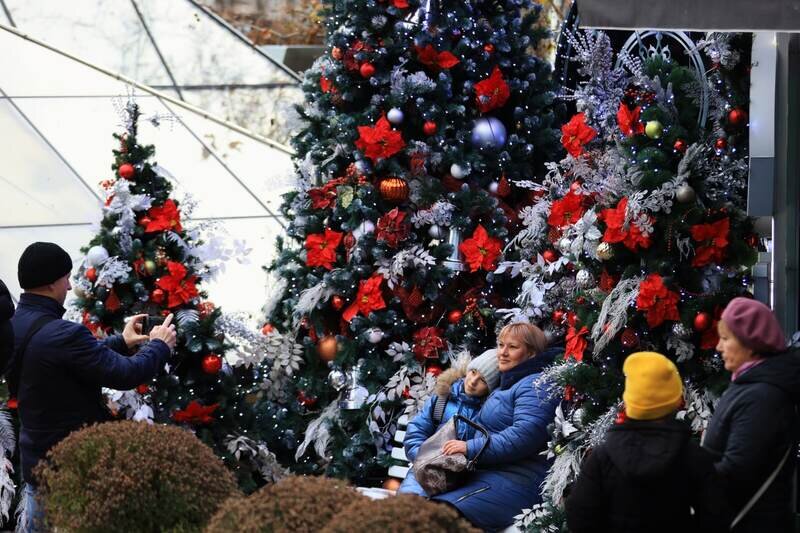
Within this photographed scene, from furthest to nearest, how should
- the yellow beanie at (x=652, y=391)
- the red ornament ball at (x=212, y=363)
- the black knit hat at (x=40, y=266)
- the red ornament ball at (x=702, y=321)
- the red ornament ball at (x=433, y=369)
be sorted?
the red ornament ball at (x=433, y=369), the red ornament ball at (x=212, y=363), the red ornament ball at (x=702, y=321), the black knit hat at (x=40, y=266), the yellow beanie at (x=652, y=391)

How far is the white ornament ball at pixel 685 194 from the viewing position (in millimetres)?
6051

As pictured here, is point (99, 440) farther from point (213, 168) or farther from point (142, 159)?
point (213, 168)

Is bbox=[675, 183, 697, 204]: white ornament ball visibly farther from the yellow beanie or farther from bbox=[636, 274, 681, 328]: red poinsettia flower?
the yellow beanie

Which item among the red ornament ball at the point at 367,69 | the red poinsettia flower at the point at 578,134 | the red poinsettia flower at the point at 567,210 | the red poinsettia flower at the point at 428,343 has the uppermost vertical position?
the red ornament ball at the point at 367,69

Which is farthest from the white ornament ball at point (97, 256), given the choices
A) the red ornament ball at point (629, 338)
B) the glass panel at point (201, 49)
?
the glass panel at point (201, 49)

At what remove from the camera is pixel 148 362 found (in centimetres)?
598

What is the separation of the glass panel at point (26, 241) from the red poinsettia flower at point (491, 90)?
3.78 meters

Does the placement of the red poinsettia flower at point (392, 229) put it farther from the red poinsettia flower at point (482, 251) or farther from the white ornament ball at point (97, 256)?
the white ornament ball at point (97, 256)

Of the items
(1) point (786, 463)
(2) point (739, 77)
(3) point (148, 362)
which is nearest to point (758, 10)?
(2) point (739, 77)

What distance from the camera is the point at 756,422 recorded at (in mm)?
4582

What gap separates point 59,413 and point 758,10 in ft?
11.9

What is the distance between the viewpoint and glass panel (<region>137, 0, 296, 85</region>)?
1448cm

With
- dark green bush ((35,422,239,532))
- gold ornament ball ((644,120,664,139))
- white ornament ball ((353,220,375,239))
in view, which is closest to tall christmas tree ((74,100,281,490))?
white ornament ball ((353,220,375,239))

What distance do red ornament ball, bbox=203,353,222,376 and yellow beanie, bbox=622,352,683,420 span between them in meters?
3.84
